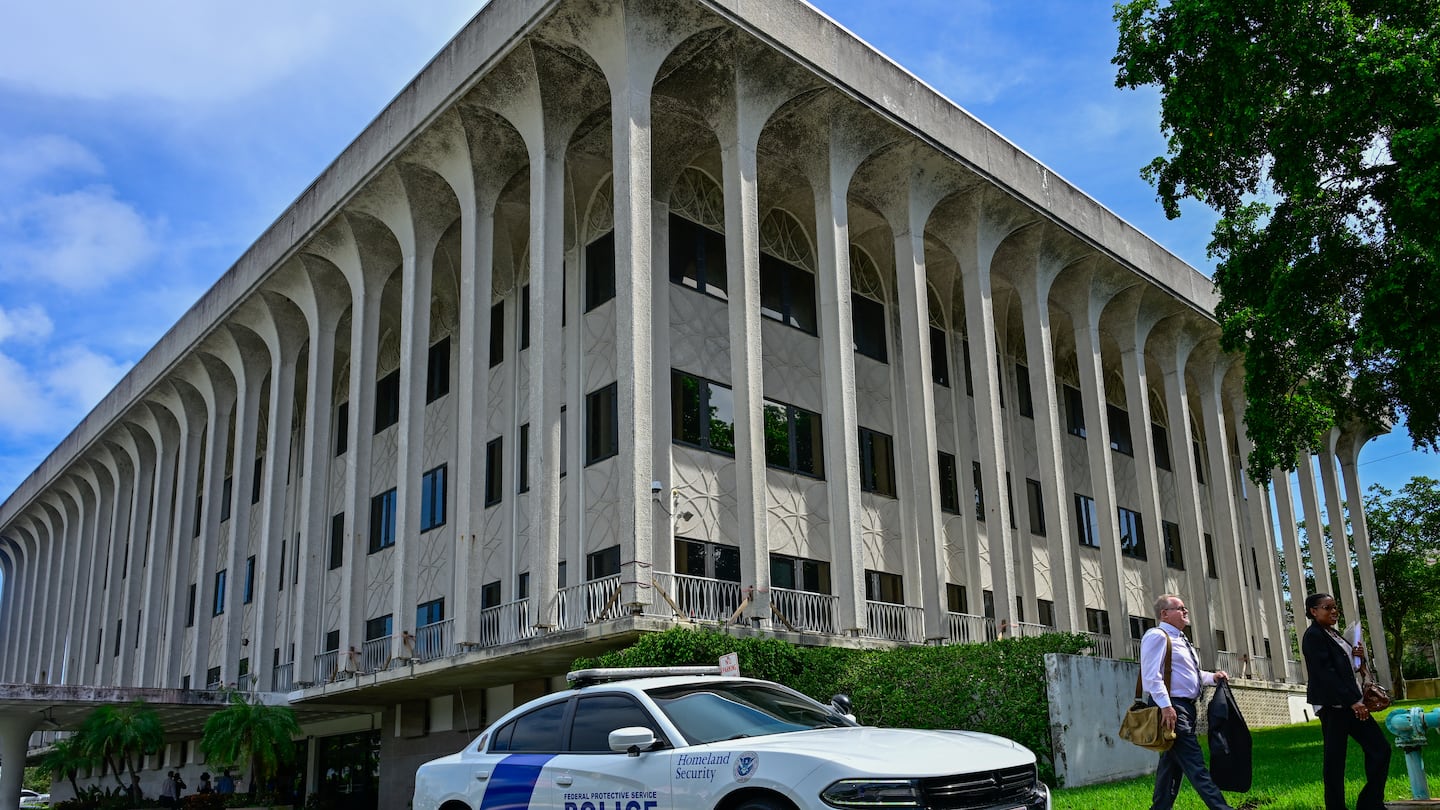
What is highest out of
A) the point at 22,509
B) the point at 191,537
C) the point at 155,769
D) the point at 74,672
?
the point at 22,509

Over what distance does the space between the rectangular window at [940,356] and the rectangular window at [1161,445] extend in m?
11.3

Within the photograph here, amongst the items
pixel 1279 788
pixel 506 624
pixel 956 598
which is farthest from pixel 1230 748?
pixel 956 598

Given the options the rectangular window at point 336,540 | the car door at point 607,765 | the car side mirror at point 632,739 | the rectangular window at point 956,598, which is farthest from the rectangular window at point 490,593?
the car side mirror at point 632,739

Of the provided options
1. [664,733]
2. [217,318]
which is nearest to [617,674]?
[664,733]

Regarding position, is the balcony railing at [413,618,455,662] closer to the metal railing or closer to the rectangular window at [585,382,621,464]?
the metal railing

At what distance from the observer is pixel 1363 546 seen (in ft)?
131

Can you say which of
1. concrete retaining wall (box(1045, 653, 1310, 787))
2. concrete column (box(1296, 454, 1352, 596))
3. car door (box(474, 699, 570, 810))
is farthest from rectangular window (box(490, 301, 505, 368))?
concrete column (box(1296, 454, 1352, 596))

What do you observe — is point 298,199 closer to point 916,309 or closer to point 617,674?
point 916,309

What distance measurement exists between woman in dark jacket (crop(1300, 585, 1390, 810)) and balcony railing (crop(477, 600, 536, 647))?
13.8 metres

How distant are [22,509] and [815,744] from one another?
58768 millimetres

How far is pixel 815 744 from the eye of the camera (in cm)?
716

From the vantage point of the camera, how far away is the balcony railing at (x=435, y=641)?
904 inches

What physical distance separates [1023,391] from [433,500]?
16287 millimetres

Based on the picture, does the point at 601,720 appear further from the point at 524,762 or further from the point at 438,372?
the point at 438,372
